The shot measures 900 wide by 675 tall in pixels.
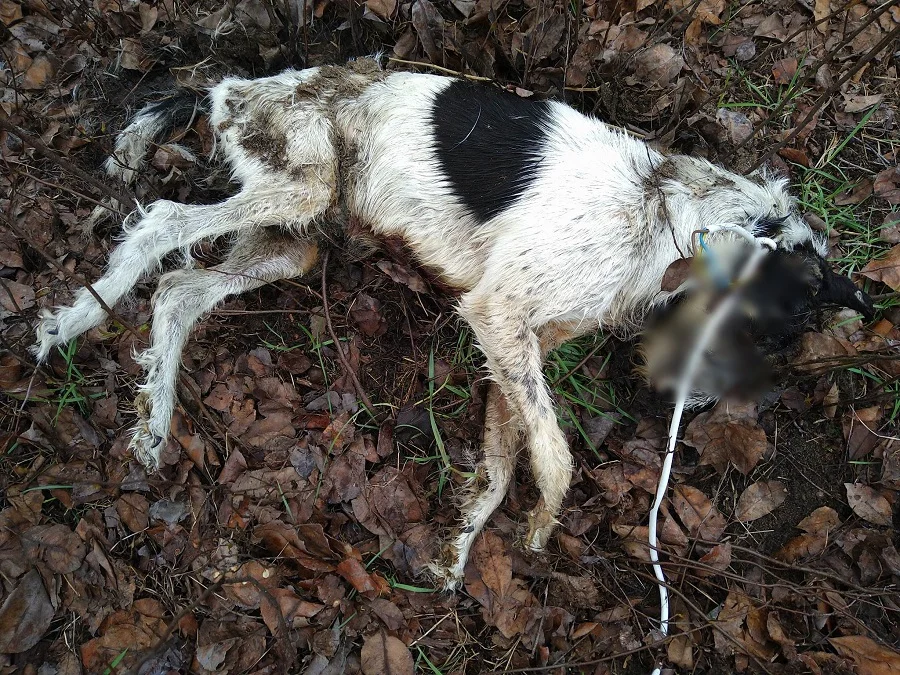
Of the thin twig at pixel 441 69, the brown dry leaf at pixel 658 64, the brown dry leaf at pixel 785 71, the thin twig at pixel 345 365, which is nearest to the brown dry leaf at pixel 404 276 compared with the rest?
the thin twig at pixel 345 365

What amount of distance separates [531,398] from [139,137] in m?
2.77

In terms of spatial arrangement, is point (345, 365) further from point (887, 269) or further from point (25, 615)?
point (887, 269)

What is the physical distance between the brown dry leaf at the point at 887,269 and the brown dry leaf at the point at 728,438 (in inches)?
46.1

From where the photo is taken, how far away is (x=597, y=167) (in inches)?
114

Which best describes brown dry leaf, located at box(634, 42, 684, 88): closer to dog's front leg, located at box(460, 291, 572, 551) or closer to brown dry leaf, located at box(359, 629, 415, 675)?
dog's front leg, located at box(460, 291, 572, 551)

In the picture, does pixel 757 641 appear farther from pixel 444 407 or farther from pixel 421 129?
pixel 421 129

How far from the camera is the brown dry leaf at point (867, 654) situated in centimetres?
257

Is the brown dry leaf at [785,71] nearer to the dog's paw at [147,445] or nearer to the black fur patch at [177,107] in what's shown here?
the black fur patch at [177,107]

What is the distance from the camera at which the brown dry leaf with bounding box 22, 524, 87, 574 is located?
267 centimetres

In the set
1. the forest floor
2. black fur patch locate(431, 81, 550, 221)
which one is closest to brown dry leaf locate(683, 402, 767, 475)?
the forest floor

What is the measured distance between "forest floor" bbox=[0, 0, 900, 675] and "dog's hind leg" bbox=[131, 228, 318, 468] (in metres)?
0.16

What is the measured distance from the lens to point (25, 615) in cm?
254

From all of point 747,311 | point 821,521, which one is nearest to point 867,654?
point 821,521

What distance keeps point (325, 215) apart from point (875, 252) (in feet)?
11.2
